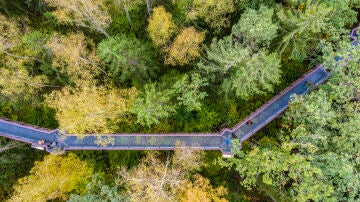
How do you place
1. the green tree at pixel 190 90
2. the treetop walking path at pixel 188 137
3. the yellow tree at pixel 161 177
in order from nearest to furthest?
the yellow tree at pixel 161 177, the green tree at pixel 190 90, the treetop walking path at pixel 188 137

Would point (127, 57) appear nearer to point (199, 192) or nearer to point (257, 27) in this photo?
point (257, 27)

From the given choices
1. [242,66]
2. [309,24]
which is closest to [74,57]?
[242,66]

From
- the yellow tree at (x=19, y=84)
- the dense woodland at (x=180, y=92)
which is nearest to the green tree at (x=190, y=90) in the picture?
the dense woodland at (x=180, y=92)

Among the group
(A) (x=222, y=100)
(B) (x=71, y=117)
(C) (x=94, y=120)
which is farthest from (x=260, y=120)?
(B) (x=71, y=117)

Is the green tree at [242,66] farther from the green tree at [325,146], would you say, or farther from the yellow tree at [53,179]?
the yellow tree at [53,179]

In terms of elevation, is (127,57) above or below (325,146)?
above

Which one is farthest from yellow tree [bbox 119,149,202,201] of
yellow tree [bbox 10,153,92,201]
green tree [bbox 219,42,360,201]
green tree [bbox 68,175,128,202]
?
yellow tree [bbox 10,153,92,201]
